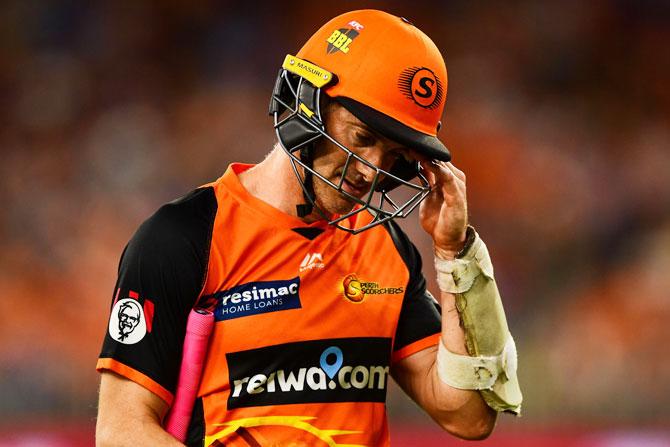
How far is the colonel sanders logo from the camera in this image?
2.42 metres

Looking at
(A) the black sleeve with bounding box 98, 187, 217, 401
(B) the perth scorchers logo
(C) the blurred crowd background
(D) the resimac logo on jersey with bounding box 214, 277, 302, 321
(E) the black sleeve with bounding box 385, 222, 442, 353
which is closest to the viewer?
(A) the black sleeve with bounding box 98, 187, 217, 401

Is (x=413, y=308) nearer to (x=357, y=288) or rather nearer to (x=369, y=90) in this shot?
(x=357, y=288)

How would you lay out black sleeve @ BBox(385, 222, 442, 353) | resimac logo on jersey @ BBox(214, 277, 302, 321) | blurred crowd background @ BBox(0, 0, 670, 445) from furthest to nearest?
blurred crowd background @ BBox(0, 0, 670, 445) → black sleeve @ BBox(385, 222, 442, 353) → resimac logo on jersey @ BBox(214, 277, 302, 321)

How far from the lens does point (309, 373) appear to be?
2596 mm

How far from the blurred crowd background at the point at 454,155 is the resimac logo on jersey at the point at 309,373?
360 cm

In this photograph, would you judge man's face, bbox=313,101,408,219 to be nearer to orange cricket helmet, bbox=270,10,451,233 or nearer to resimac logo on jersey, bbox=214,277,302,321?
orange cricket helmet, bbox=270,10,451,233

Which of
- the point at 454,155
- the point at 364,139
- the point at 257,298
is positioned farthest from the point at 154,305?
the point at 454,155

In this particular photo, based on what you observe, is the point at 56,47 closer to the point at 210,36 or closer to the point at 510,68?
the point at 210,36

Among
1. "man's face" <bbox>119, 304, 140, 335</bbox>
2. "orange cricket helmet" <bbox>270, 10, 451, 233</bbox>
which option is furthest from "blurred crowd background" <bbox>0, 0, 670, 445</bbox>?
"man's face" <bbox>119, 304, 140, 335</bbox>

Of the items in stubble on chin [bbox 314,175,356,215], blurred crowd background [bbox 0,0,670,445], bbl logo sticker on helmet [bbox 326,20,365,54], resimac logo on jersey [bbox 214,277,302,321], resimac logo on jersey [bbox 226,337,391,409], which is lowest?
resimac logo on jersey [bbox 226,337,391,409]

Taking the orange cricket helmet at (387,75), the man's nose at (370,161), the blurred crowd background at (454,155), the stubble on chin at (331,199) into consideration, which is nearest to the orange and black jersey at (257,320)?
the stubble on chin at (331,199)

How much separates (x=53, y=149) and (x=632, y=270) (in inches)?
163

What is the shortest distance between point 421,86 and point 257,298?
0.67 metres

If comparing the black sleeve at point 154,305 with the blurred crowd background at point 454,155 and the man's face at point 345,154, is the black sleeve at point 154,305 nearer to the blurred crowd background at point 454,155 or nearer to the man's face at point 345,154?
the man's face at point 345,154
